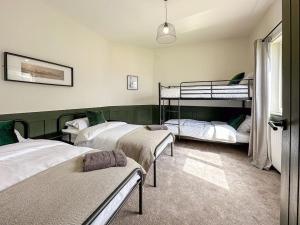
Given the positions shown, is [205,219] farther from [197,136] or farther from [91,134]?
[197,136]

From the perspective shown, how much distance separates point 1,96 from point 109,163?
6.04 ft

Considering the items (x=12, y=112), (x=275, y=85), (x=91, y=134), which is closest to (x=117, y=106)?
(x=91, y=134)

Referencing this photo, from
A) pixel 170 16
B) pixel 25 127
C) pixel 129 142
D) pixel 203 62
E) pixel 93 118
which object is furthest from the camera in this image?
pixel 203 62

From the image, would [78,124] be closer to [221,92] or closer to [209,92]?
[209,92]

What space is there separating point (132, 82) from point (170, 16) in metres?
2.06

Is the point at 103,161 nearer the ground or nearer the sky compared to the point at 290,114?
nearer the ground

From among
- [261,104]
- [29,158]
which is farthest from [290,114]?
[261,104]

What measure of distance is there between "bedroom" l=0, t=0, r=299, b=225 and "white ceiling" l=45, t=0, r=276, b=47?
23 mm

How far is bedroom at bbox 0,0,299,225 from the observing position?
3.38 feet

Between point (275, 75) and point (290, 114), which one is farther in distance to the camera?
point (275, 75)

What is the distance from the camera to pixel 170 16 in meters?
3.01

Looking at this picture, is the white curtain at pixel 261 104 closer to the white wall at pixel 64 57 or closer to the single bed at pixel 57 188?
the single bed at pixel 57 188

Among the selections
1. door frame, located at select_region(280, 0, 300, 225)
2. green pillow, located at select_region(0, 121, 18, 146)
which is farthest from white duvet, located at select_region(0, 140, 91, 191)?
door frame, located at select_region(280, 0, 300, 225)

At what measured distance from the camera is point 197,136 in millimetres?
3623
